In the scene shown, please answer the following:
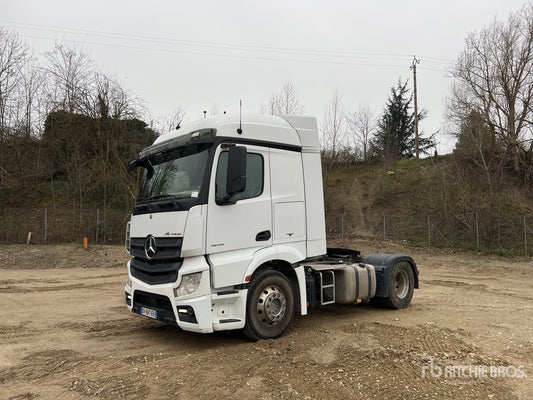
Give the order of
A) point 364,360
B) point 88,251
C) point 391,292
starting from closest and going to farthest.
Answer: point 364,360 < point 391,292 < point 88,251

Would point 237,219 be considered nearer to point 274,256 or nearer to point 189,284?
point 274,256

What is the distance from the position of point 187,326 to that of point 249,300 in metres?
0.96

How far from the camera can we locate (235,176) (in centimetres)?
529

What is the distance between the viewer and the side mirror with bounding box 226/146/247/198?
529 cm

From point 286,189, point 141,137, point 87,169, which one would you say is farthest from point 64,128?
point 286,189

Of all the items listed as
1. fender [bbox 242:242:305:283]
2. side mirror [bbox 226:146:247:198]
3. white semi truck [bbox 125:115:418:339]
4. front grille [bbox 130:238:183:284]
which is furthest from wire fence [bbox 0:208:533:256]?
side mirror [bbox 226:146:247:198]

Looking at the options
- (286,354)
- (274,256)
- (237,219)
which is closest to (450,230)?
(274,256)

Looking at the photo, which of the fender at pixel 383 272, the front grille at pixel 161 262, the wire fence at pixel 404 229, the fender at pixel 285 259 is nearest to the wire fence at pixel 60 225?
the wire fence at pixel 404 229

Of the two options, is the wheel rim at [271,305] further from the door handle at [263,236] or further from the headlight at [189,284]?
the headlight at [189,284]

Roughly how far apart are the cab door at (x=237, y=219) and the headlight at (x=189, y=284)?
207 mm

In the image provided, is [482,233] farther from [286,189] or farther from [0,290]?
[0,290]

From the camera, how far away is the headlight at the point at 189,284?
5217mm

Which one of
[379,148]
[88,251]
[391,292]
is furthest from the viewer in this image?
[379,148]

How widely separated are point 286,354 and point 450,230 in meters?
20.2
